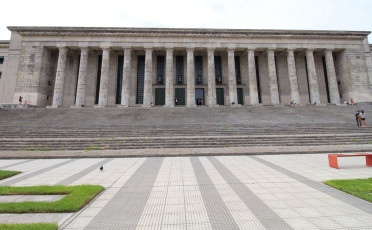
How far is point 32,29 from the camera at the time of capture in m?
26.6

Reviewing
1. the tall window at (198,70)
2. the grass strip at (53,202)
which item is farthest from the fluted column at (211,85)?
the grass strip at (53,202)

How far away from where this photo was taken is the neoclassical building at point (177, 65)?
26.8 metres

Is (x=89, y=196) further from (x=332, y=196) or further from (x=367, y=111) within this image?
(x=367, y=111)

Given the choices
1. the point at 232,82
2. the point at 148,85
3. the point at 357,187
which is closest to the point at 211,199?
the point at 357,187

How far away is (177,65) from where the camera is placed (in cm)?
3198

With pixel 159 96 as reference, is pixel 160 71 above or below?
above

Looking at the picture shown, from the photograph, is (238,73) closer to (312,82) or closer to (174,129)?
(312,82)

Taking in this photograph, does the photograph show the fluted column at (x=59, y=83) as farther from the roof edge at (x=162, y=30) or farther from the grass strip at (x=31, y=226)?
the grass strip at (x=31, y=226)

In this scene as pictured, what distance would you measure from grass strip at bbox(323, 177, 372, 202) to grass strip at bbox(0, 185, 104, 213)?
20.4ft

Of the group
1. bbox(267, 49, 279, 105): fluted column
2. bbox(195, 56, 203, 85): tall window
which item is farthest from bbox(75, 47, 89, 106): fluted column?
bbox(267, 49, 279, 105): fluted column

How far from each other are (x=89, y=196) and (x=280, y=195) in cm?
458

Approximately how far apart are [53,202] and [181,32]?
1117 inches

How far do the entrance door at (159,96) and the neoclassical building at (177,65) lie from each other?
174 mm

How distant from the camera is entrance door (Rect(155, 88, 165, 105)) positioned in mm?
30766
